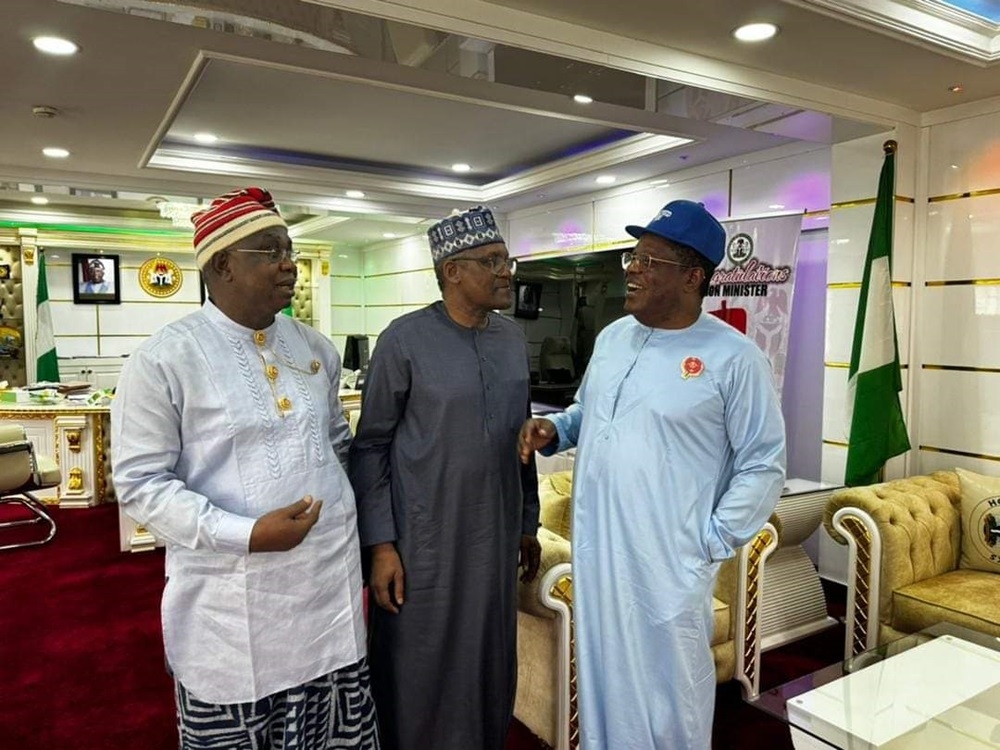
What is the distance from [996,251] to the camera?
3512 mm

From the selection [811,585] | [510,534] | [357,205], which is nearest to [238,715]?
[510,534]

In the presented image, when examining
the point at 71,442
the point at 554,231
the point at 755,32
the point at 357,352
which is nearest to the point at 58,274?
the point at 357,352

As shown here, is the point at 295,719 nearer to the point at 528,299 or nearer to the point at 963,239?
the point at 963,239

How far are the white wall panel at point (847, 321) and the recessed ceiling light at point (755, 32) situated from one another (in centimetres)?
164

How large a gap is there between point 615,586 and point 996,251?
9.80 ft

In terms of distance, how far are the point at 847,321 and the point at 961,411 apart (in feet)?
2.37

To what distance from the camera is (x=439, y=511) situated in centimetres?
175

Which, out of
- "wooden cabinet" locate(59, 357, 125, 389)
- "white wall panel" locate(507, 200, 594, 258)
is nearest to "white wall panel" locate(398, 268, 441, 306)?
"white wall panel" locate(507, 200, 594, 258)

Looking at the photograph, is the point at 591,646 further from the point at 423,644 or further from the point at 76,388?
the point at 76,388

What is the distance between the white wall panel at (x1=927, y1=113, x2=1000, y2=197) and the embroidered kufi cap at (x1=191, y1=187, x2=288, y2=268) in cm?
358

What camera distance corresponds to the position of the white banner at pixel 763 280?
13.8 feet

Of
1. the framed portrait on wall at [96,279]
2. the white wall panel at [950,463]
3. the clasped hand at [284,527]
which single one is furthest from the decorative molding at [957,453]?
the framed portrait on wall at [96,279]

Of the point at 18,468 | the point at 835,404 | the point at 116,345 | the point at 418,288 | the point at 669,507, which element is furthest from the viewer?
the point at 116,345

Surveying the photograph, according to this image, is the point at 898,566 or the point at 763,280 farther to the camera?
the point at 763,280
